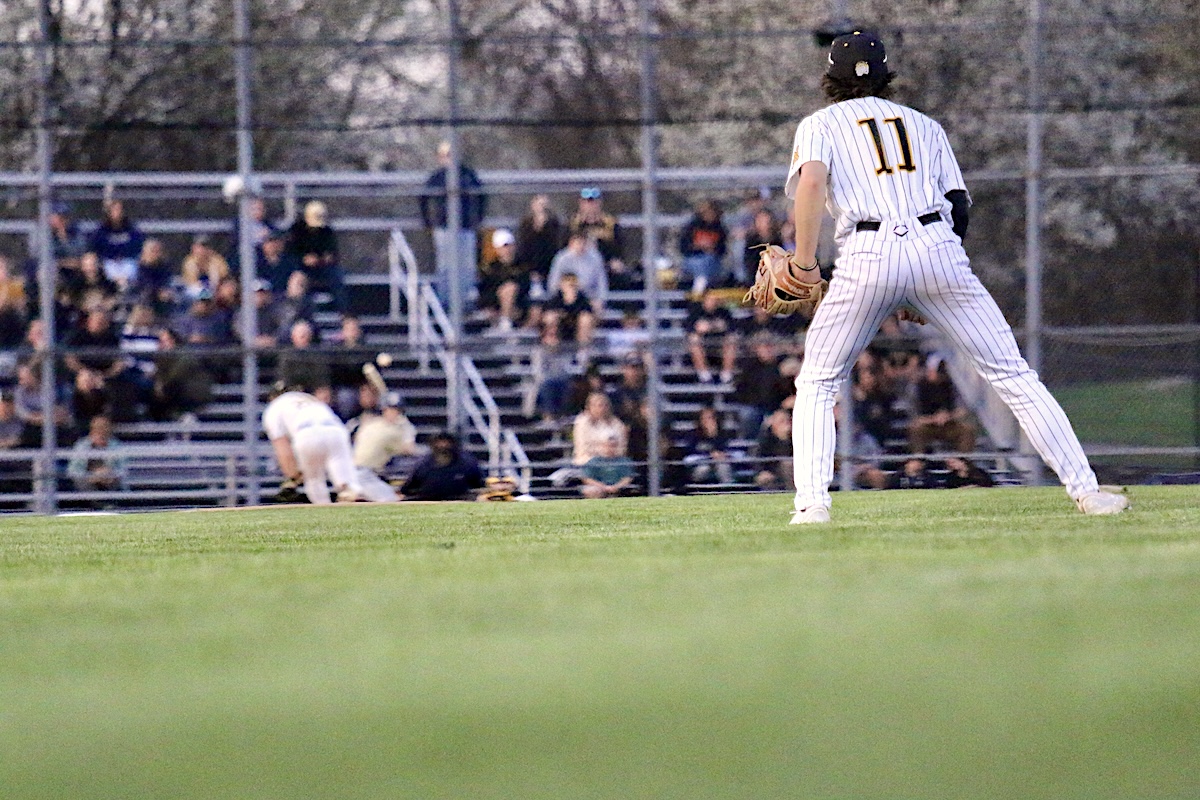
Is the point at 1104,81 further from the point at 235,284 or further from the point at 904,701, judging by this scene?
the point at 904,701

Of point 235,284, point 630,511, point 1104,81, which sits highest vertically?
point 1104,81

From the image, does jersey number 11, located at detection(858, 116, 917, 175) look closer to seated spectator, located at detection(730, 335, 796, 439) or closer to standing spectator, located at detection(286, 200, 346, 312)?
seated spectator, located at detection(730, 335, 796, 439)

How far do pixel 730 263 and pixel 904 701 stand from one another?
1014cm

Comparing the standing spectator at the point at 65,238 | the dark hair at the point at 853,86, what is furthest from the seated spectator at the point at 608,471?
the dark hair at the point at 853,86

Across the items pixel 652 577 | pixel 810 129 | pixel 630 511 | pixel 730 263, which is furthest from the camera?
pixel 730 263

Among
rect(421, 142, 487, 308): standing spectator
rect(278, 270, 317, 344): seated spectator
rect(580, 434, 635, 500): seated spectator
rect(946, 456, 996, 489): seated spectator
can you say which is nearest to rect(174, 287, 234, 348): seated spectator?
rect(278, 270, 317, 344): seated spectator

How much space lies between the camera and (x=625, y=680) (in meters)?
2.48

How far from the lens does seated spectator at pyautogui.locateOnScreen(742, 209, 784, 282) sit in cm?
1206

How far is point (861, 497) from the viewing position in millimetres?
8711

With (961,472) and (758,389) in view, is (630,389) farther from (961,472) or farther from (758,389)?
(961,472)

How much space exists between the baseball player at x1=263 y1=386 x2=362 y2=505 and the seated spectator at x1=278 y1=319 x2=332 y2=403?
53 centimetres

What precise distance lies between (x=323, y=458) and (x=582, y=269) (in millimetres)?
2451

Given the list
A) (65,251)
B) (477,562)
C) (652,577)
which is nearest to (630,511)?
(477,562)

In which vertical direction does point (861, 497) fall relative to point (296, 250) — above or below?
below
